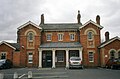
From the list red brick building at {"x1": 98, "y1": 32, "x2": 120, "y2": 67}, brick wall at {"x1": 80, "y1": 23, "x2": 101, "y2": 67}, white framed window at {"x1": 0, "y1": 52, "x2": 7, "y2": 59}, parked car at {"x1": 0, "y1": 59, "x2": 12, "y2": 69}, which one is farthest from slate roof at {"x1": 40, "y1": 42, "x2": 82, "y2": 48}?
white framed window at {"x1": 0, "y1": 52, "x2": 7, "y2": 59}

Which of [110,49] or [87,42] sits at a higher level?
[87,42]

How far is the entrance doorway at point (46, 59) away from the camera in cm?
4183

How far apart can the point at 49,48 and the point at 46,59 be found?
2.99 metres

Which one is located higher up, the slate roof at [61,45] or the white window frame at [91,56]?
the slate roof at [61,45]

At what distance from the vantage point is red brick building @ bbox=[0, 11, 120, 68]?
40.4m

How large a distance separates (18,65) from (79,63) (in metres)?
13.3

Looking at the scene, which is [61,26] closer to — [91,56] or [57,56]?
[57,56]

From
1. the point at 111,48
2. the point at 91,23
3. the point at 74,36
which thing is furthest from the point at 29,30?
the point at 111,48

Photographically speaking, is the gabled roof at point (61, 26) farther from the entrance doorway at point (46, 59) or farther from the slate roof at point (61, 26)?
the entrance doorway at point (46, 59)

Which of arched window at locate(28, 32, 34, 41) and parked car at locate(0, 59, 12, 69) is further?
arched window at locate(28, 32, 34, 41)

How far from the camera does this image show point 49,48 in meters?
40.0

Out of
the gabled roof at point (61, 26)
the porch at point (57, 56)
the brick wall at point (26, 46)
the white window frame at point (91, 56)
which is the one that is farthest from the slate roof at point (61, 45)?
the gabled roof at point (61, 26)

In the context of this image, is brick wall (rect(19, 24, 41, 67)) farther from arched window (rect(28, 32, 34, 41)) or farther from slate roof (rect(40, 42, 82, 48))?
slate roof (rect(40, 42, 82, 48))

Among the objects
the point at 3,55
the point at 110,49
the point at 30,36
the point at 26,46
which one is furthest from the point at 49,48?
the point at 110,49
